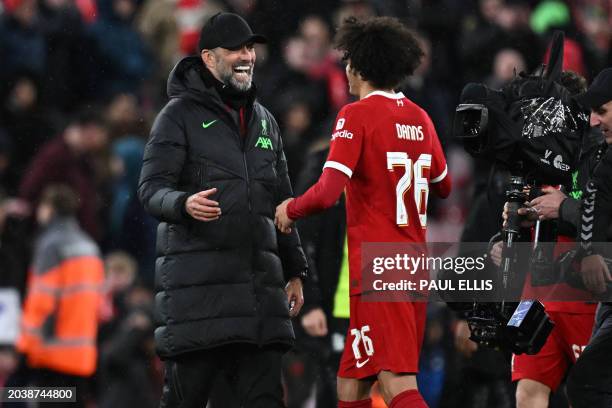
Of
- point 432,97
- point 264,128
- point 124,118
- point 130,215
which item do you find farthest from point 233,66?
point 432,97

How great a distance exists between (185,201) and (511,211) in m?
1.56

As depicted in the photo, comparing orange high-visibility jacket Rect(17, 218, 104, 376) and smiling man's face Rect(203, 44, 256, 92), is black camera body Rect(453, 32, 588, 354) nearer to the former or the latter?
smiling man's face Rect(203, 44, 256, 92)

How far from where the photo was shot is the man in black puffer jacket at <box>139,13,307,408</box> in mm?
6375

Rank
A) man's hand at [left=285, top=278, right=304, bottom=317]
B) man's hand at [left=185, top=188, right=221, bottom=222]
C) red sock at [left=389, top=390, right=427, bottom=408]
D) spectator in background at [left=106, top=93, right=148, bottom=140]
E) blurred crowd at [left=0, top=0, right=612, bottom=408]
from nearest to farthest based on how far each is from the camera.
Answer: man's hand at [left=185, top=188, right=221, bottom=222]
red sock at [left=389, top=390, right=427, bottom=408]
man's hand at [left=285, top=278, right=304, bottom=317]
blurred crowd at [left=0, top=0, right=612, bottom=408]
spectator in background at [left=106, top=93, right=148, bottom=140]

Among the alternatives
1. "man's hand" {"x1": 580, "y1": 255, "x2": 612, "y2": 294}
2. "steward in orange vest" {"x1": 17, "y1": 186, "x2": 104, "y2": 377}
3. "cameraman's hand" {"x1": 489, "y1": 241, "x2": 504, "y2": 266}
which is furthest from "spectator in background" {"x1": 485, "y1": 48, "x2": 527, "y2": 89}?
"man's hand" {"x1": 580, "y1": 255, "x2": 612, "y2": 294}

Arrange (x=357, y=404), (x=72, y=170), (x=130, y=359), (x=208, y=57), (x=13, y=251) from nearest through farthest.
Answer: (x=357, y=404)
(x=208, y=57)
(x=13, y=251)
(x=130, y=359)
(x=72, y=170)

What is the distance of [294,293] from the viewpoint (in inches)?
268

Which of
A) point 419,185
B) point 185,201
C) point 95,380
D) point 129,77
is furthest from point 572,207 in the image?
point 129,77

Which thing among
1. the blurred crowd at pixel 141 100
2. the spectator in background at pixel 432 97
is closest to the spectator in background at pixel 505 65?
the blurred crowd at pixel 141 100

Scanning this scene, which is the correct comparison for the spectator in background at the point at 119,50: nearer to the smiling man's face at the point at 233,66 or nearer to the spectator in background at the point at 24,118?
the spectator in background at the point at 24,118

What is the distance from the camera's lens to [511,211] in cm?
670

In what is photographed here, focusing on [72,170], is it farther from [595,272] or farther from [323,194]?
[595,272]

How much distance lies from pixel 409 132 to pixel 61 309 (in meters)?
3.91

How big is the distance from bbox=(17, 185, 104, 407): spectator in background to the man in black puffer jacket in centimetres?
329
